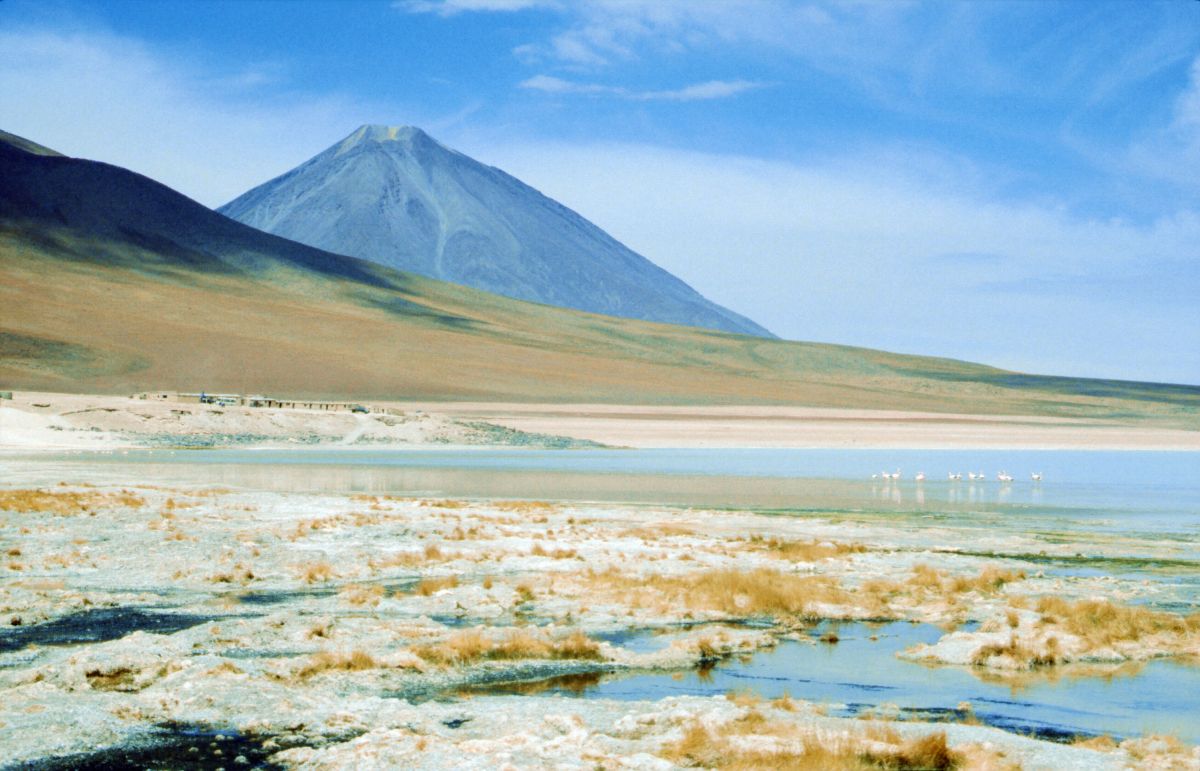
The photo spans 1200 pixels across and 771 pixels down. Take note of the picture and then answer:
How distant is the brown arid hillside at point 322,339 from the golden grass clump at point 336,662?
302ft

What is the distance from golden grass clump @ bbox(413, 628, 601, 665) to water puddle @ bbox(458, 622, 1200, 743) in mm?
818

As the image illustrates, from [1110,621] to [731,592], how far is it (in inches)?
202

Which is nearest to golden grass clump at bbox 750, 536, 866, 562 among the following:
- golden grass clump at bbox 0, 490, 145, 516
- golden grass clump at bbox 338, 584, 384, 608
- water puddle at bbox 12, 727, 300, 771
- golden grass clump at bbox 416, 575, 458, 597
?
golden grass clump at bbox 416, 575, 458, 597

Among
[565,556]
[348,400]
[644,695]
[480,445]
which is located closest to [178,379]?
[348,400]

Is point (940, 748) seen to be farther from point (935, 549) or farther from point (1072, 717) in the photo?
point (935, 549)

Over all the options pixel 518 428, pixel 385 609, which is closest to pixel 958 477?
pixel 385 609

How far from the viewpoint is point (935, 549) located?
79.9ft

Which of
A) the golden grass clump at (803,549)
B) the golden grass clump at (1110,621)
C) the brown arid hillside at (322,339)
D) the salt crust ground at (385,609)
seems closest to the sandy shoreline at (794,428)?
the brown arid hillside at (322,339)

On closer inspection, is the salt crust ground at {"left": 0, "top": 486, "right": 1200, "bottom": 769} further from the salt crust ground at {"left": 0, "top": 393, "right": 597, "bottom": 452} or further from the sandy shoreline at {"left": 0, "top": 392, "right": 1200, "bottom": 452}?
the sandy shoreline at {"left": 0, "top": 392, "right": 1200, "bottom": 452}

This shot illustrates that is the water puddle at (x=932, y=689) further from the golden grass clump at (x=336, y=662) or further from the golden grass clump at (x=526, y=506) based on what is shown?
the golden grass clump at (x=526, y=506)

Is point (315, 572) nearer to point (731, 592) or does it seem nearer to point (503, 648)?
point (503, 648)

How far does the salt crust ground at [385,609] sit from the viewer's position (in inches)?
423

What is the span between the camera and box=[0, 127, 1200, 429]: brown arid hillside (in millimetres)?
113875

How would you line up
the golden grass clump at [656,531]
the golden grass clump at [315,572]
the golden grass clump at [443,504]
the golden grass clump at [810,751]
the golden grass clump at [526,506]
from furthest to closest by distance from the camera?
the golden grass clump at [443,504], the golden grass clump at [526,506], the golden grass clump at [656,531], the golden grass clump at [315,572], the golden grass clump at [810,751]
